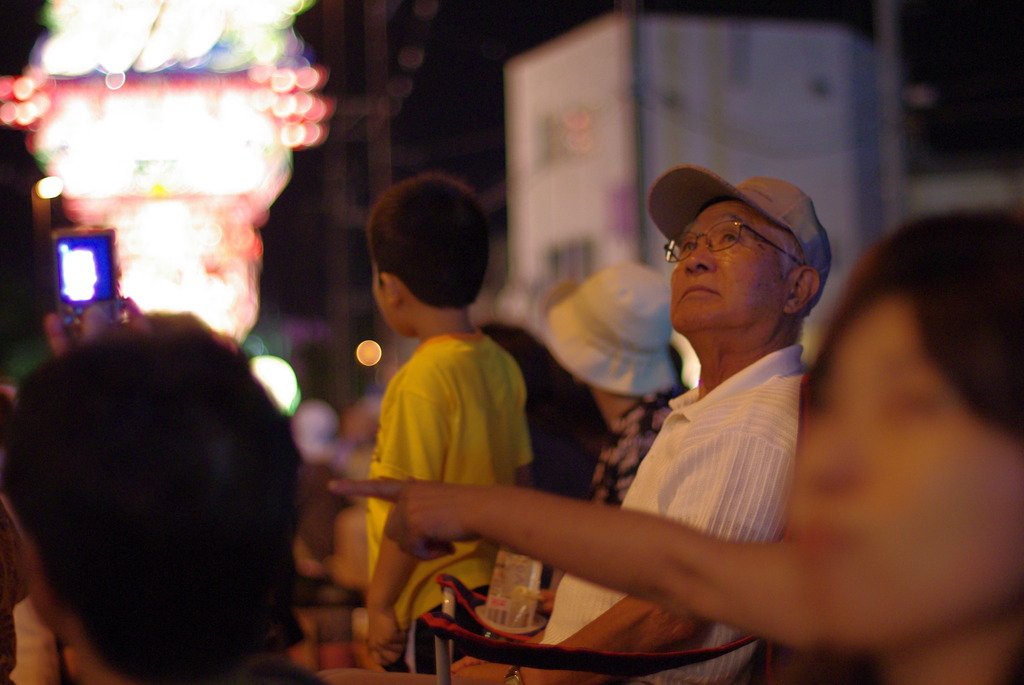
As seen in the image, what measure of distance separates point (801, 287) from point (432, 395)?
1.07 m

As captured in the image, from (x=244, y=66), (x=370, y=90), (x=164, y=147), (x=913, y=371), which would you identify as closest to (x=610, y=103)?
(x=370, y=90)

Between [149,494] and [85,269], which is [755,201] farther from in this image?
[149,494]

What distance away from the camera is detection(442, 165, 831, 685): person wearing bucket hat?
212 cm

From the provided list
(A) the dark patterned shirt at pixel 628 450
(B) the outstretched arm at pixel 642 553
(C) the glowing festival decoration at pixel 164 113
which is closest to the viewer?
(B) the outstretched arm at pixel 642 553

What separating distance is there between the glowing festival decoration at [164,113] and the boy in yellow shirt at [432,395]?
47.6ft

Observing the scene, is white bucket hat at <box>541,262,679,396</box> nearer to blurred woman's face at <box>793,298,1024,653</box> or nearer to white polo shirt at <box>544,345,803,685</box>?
white polo shirt at <box>544,345,803,685</box>

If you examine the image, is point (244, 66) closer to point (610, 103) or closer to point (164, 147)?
point (164, 147)

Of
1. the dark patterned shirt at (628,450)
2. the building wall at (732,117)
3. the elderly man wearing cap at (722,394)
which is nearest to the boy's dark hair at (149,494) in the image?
the elderly man wearing cap at (722,394)

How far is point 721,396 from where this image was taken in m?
2.39

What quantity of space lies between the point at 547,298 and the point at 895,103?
451 inches

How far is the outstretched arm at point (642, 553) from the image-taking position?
44.6 inches

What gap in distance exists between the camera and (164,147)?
1688 cm

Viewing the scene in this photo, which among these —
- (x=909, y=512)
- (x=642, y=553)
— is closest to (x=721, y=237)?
(x=642, y=553)

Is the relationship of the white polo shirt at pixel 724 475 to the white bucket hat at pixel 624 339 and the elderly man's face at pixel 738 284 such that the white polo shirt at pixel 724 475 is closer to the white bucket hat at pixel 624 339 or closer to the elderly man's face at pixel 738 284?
the elderly man's face at pixel 738 284
